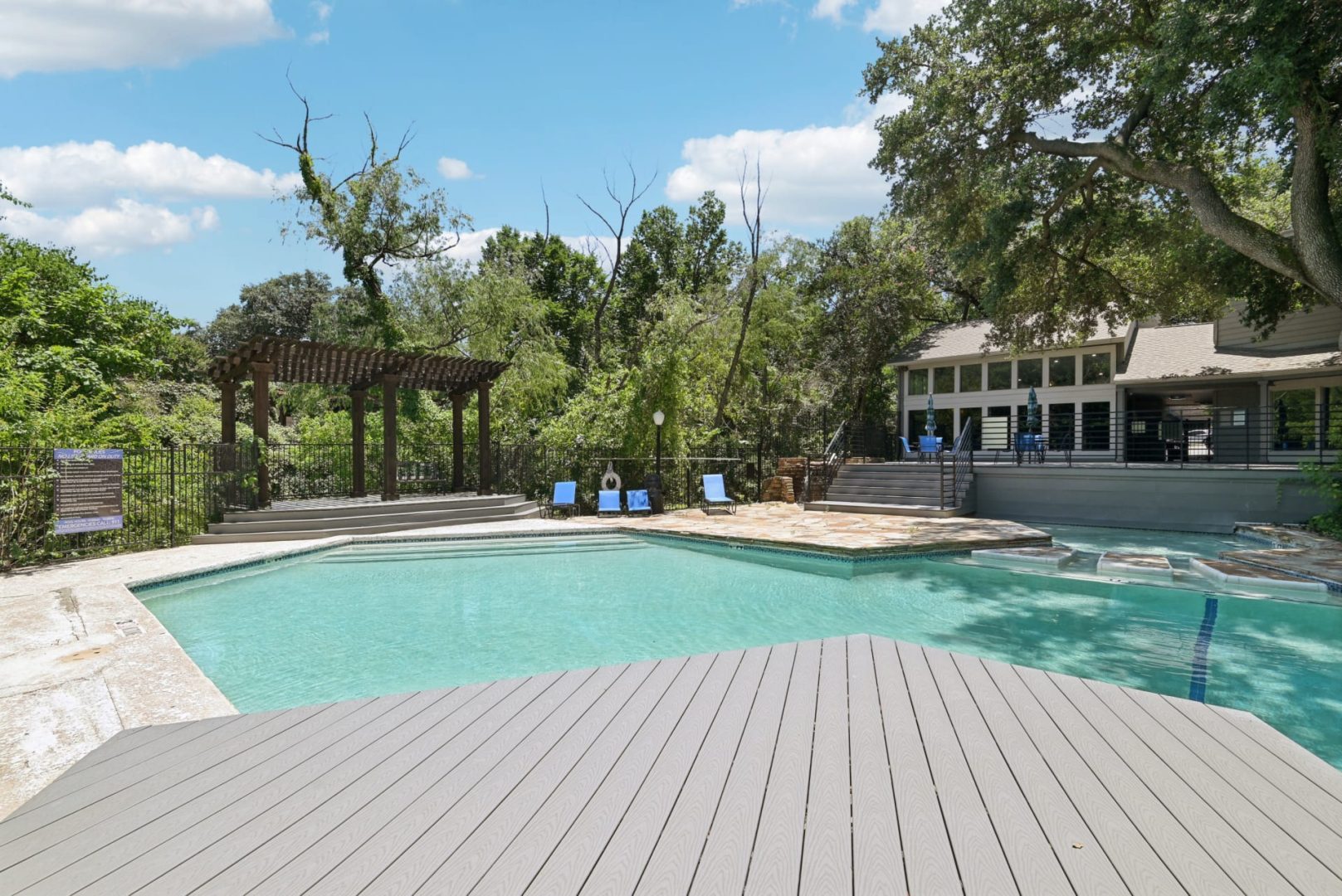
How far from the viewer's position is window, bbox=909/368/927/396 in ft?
68.8

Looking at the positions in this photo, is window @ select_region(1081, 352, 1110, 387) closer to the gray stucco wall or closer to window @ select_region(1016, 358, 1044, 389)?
window @ select_region(1016, 358, 1044, 389)

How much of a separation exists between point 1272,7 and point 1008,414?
12.5 metres

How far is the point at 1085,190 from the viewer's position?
40.9 feet

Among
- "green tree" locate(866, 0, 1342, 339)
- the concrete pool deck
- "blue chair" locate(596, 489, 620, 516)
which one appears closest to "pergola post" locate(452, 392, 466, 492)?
"blue chair" locate(596, 489, 620, 516)

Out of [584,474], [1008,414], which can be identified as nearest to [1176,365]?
[1008,414]

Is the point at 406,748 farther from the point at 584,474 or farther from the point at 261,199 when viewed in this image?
the point at 261,199

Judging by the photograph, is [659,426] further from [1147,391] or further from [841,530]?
[1147,391]

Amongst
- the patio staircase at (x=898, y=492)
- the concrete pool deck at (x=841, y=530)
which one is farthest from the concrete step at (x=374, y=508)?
the patio staircase at (x=898, y=492)

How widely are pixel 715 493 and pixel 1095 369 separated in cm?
1142

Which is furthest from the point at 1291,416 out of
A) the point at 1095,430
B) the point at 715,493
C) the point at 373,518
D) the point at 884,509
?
the point at 373,518

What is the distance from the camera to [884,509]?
14.1m

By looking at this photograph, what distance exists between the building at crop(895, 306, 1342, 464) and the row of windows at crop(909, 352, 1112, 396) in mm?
29

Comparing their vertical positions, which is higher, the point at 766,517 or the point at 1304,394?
the point at 1304,394

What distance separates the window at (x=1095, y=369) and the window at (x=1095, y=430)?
1.80ft
